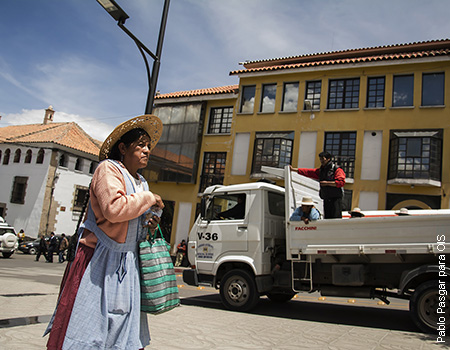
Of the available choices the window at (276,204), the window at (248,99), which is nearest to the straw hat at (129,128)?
the window at (276,204)

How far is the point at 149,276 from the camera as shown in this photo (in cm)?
241

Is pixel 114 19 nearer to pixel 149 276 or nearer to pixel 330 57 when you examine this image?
pixel 149 276

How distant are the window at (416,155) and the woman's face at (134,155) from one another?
715 inches

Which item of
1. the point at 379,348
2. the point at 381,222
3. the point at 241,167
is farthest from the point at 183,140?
the point at 379,348

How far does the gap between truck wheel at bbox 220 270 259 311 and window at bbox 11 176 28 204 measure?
29.8 m

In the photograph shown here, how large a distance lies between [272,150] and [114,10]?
16083mm

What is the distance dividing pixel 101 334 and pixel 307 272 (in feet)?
19.4

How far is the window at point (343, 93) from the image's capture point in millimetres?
21016

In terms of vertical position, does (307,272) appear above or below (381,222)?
below

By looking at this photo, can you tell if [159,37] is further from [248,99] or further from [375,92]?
[248,99]

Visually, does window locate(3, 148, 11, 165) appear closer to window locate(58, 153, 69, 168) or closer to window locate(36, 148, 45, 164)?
window locate(36, 148, 45, 164)

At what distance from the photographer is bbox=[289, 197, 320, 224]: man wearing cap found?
7.34 m

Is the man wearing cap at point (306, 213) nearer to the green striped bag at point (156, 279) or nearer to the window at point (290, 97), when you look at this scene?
the green striped bag at point (156, 279)

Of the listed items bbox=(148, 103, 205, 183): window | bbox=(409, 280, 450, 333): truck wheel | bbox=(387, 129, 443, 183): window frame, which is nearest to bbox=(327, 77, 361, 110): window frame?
bbox=(387, 129, 443, 183): window frame
